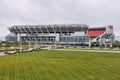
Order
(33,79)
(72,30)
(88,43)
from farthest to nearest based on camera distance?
(72,30)
(88,43)
(33,79)

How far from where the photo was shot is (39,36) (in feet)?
620

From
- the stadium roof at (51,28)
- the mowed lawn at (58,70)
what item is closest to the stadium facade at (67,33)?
the stadium roof at (51,28)

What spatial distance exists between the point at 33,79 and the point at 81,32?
6121 inches

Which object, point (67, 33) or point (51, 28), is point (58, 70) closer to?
point (51, 28)

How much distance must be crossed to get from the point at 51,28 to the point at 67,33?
14484 mm

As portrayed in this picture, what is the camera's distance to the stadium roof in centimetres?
17750

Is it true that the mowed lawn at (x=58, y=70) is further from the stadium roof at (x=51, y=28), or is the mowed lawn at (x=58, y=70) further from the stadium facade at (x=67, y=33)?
the stadium roof at (x=51, y=28)

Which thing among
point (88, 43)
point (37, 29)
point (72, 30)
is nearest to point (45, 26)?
point (37, 29)

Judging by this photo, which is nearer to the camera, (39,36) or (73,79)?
(73,79)

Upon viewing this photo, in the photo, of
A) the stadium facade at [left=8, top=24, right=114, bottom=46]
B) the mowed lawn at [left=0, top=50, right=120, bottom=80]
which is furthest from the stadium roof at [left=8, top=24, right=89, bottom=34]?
the mowed lawn at [left=0, top=50, right=120, bottom=80]

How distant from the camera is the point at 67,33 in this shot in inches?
7362

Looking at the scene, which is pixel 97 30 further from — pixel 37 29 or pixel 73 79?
pixel 73 79

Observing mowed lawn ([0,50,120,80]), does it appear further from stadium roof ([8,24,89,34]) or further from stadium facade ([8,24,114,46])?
stadium roof ([8,24,89,34])

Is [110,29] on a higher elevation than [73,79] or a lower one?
higher
